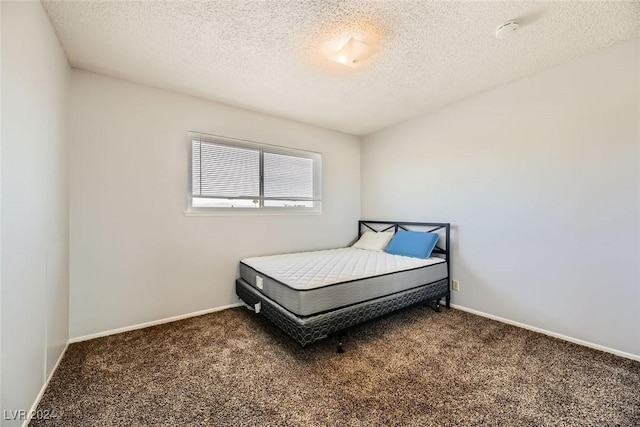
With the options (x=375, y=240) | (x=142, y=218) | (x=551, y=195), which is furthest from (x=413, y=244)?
(x=142, y=218)

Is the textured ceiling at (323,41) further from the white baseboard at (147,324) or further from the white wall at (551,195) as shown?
the white baseboard at (147,324)

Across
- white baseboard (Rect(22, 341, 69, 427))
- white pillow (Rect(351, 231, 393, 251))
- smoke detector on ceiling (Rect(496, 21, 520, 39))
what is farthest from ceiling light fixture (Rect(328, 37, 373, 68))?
white baseboard (Rect(22, 341, 69, 427))

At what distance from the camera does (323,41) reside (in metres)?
1.93

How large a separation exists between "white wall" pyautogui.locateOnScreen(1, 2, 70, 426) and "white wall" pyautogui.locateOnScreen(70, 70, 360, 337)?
11.2 inches

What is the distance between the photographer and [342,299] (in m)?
2.10

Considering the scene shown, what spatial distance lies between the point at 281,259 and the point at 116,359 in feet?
5.41

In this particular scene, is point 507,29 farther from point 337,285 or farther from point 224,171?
point 224,171

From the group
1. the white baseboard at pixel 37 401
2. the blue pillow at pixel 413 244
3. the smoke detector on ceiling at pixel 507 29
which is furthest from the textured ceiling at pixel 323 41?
the white baseboard at pixel 37 401

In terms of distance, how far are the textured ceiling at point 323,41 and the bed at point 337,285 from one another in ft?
5.89

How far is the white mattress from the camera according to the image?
6.57 ft

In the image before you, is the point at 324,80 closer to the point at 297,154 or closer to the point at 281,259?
the point at 297,154

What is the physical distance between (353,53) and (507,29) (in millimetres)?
1082

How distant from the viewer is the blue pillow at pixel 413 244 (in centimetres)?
306

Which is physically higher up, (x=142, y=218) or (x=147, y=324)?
(x=142, y=218)
